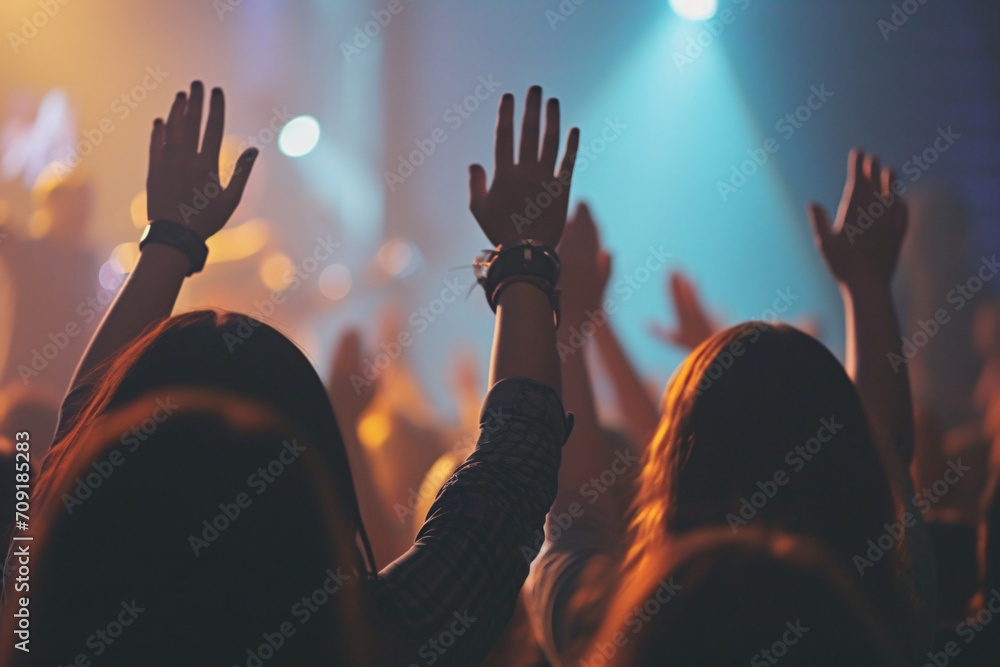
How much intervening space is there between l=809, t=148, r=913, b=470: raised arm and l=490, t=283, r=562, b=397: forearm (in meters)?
0.57

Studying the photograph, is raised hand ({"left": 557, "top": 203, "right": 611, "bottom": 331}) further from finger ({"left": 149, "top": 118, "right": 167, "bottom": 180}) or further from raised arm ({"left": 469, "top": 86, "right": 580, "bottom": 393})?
finger ({"left": 149, "top": 118, "right": 167, "bottom": 180})

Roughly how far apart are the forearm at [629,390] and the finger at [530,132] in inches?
20.9

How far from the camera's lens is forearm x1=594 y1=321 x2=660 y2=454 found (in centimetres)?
125

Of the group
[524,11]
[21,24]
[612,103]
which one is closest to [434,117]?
[524,11]

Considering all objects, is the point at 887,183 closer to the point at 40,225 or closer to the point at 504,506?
the point at 504,506

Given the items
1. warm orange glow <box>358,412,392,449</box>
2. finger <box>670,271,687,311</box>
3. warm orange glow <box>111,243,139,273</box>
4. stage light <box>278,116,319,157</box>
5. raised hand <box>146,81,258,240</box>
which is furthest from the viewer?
stage light <box>278,116,319,157</box>

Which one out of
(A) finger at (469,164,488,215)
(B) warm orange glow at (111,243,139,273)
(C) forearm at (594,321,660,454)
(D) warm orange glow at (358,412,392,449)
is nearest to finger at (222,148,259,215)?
(A) finger at (469,164,488,215)

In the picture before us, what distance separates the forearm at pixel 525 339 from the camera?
2.05 feet

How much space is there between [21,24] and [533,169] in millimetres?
2713

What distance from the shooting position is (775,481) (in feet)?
2.00

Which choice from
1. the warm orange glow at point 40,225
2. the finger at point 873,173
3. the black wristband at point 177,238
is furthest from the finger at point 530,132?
the warm orange glow at point 40,225

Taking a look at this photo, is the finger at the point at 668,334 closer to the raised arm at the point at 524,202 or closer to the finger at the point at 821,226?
the finger at the point at 821,226

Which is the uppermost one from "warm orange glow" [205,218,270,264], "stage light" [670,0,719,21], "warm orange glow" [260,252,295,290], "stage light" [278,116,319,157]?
"stage light" [278,116,319,157]

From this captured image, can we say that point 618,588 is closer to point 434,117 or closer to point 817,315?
point 817,315
